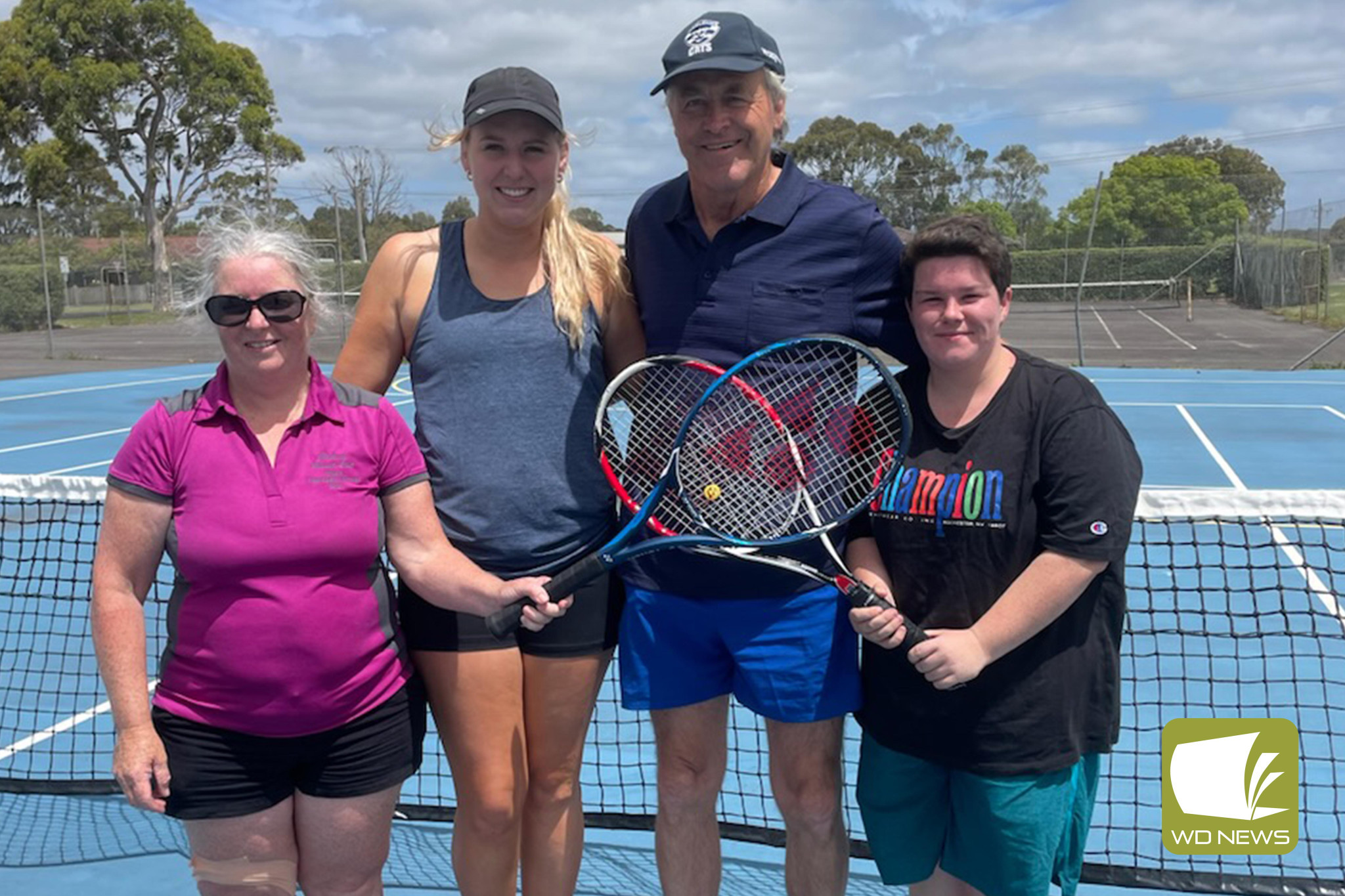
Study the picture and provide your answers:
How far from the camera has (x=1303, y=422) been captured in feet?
39.8

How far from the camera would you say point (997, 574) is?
7.32 ft

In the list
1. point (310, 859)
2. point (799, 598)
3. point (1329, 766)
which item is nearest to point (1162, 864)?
point (1329, 766)

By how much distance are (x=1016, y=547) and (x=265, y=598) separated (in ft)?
4.66

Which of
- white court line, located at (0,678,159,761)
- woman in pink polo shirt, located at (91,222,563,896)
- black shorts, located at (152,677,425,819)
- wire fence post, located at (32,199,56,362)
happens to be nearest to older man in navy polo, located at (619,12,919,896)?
woman in pink polo shirt, located at (91,222,563,896)

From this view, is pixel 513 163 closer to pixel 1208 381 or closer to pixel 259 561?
pixel 259 561

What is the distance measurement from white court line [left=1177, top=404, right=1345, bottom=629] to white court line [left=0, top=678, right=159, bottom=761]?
3.86m

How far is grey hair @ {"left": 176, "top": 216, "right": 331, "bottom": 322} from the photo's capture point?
7.27 feet

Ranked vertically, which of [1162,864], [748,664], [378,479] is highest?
[378,479]

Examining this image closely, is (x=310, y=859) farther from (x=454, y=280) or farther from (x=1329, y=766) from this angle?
(x=1329, y=766)

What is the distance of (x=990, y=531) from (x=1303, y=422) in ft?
38.2

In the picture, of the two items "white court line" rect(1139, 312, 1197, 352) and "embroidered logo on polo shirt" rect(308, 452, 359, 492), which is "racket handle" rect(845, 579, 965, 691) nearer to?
"embroidered logo on polo shirt" rect(308, 452, 359, 492)

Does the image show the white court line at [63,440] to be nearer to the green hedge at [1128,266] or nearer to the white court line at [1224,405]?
the white court line at [1224,405]

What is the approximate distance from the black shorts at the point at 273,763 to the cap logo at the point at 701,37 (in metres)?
1.44

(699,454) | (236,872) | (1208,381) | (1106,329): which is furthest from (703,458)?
(1106,329)
